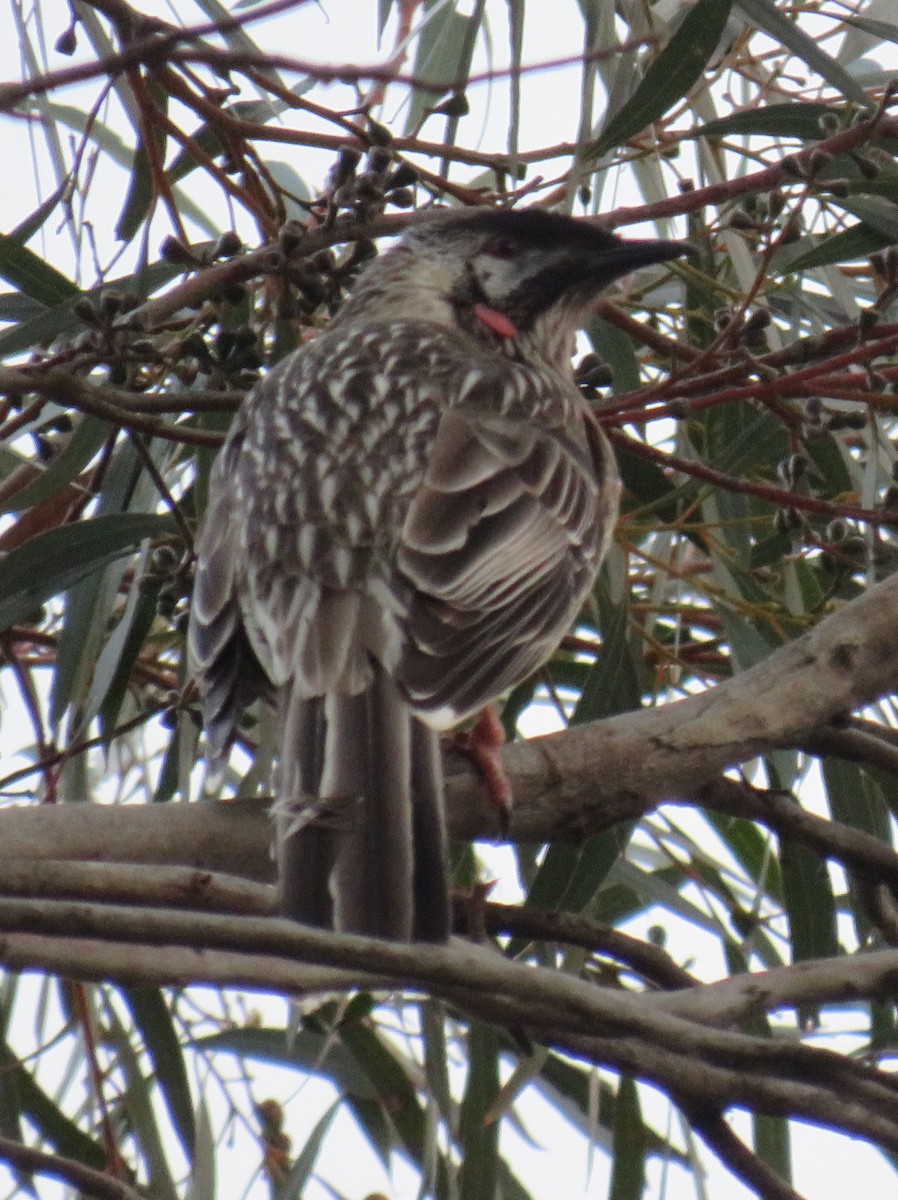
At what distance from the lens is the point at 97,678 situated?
249 cm

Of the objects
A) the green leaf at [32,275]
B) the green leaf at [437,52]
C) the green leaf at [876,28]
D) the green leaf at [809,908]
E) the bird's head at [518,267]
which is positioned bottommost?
the green leaf at [809,908]

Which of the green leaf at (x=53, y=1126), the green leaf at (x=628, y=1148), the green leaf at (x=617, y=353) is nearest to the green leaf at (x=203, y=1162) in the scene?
the green leaf at (x=53, y=1126)

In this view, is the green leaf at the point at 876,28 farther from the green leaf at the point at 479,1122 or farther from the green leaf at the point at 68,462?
the green leaf at the point at 479,1122

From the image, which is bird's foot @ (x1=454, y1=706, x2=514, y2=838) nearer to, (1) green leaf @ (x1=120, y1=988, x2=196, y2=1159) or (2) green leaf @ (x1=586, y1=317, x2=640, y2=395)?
(1) green leaf @ (x1=120, y1=988, x2=196, y2=1159)

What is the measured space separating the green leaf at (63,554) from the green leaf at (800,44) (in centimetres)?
102

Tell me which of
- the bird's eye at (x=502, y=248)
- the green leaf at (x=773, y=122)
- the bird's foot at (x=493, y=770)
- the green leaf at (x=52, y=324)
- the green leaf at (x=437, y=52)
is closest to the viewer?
the bird's foot at (x=493, y=770)

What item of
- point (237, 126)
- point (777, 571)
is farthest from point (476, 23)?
point (777, 571)

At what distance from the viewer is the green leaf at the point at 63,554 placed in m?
2.42

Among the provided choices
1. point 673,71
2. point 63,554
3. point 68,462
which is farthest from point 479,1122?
point 673,71

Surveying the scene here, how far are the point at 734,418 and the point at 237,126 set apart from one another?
0.83 metres

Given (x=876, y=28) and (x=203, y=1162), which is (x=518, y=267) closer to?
(x=876, y=28)

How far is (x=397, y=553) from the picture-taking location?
2184 millimetres

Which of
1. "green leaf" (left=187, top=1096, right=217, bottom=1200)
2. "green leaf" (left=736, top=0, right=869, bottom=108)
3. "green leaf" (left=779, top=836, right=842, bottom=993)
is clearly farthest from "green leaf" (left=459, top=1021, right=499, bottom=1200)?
"green leaf" (left=736, top=0, right=869, bottom=108)

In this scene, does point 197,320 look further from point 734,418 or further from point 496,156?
point 734,418
